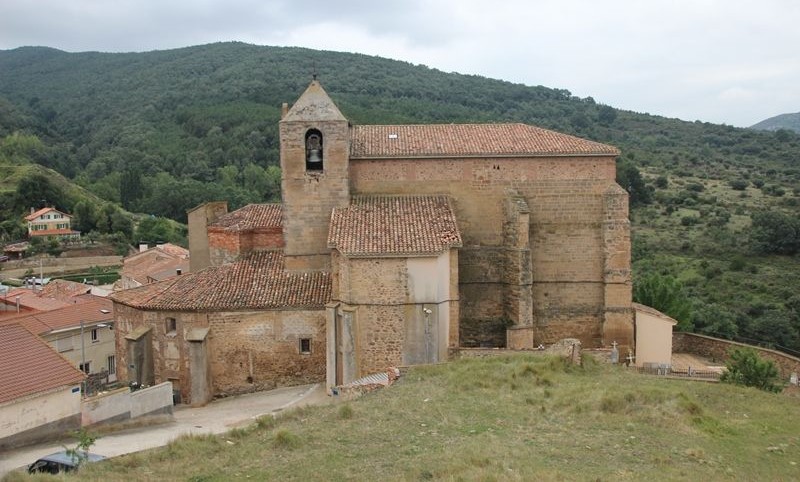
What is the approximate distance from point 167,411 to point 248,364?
308 centimetres

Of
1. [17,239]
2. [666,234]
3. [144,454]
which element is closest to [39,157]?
[17,239]

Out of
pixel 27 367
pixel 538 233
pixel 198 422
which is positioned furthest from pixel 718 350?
pixel 27 367

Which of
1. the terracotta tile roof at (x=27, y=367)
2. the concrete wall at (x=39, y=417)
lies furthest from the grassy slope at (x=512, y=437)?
the terracotta tile roof at (x=27, y=367)

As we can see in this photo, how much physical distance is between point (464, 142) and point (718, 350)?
11.3m

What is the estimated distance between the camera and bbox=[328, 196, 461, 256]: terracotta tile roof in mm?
19969

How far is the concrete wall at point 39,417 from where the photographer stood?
15.3 m

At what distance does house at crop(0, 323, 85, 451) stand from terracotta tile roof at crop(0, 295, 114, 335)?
10992 mm

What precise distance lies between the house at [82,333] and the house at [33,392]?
455 inches

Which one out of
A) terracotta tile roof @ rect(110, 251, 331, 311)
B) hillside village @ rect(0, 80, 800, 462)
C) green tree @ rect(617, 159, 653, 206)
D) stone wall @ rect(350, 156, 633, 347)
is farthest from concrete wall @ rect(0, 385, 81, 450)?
green tree @ rect(617, 159, 653, 206)

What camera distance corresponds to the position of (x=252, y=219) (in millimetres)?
23766

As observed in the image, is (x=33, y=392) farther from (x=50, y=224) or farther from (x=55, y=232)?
(x=50, y=224)

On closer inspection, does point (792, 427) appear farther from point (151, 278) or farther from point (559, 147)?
point (151, 278)

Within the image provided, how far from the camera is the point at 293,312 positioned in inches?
840

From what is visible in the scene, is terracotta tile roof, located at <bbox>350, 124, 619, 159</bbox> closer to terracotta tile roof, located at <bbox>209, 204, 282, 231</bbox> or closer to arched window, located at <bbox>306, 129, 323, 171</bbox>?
arched window, located at <bbox>306, 129, 323, 171</bbox>
